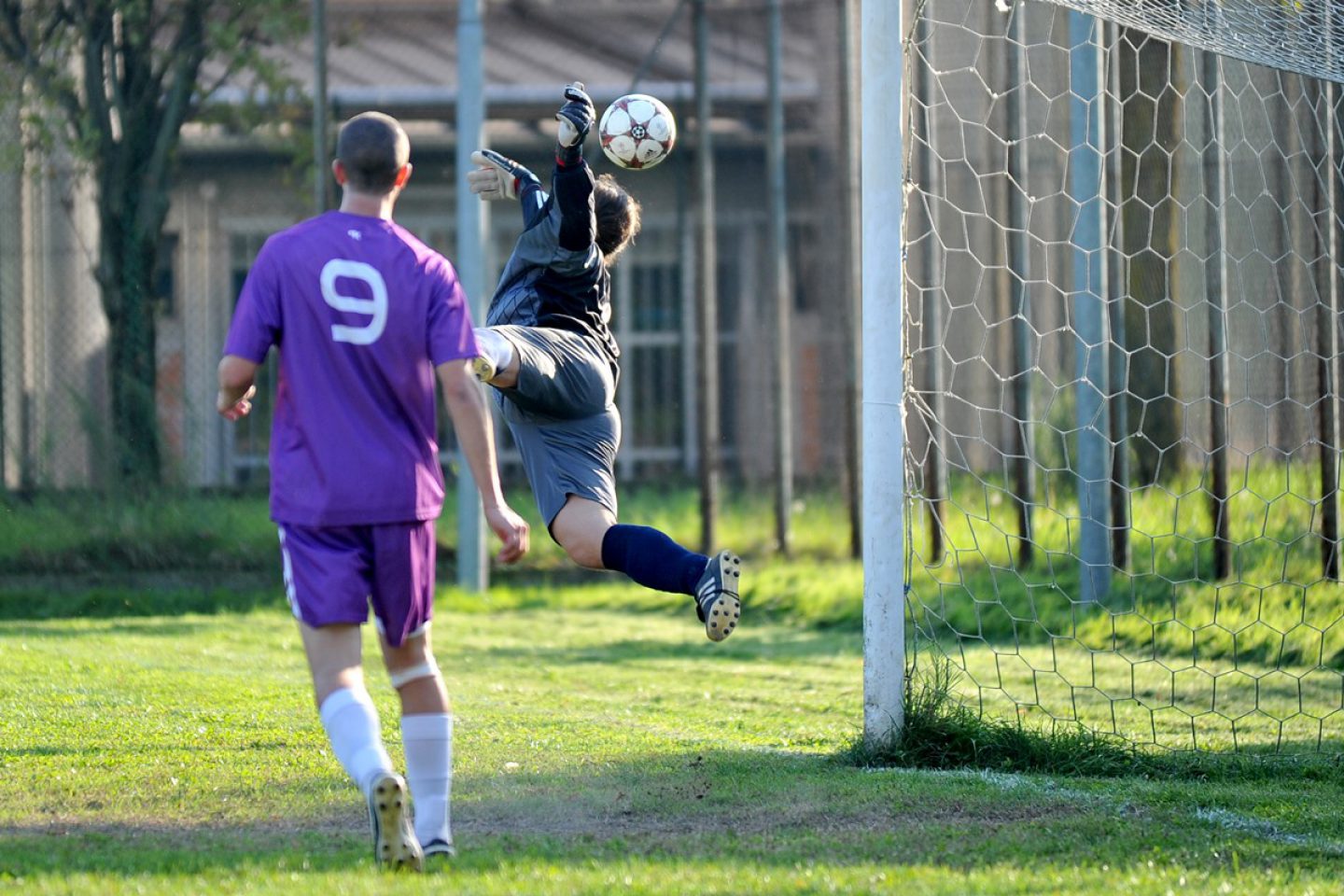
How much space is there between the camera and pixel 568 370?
18.1 feet

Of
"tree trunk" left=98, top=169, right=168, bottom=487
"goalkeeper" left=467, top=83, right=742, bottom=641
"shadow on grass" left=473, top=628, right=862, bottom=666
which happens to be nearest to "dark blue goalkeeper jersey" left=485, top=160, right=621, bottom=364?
"goalkeeper" left=467, top=83, right=742, bottom=641

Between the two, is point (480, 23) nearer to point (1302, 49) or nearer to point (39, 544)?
point (39, 544)

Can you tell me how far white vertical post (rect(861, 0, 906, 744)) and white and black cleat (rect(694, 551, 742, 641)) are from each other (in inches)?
24.3

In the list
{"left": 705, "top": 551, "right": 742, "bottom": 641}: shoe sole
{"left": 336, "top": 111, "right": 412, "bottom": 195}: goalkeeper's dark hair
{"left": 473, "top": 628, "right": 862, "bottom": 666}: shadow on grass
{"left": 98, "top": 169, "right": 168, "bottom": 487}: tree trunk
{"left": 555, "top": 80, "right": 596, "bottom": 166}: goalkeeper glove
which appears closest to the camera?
{"left": 336, "top": 111, "right": 412, "bottom": 195}: goalkeeper's dark hair

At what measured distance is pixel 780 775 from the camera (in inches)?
203

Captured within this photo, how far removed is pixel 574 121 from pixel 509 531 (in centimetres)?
177

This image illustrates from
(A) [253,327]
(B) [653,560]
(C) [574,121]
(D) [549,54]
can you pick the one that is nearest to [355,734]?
(A) [253,327]

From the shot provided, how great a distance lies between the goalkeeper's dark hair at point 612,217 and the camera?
6.10 meters

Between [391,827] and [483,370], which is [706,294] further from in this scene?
[391,827]

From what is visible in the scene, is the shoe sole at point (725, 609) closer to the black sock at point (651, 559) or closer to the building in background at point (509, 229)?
the black sock at point (651, 559)

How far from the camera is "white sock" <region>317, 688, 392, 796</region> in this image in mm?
3732

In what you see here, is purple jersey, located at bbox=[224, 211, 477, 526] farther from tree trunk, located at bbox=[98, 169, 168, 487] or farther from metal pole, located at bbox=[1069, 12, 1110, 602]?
tree trunk, located at bbox=[98, 169, 168, 487]

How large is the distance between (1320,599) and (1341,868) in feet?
17.1

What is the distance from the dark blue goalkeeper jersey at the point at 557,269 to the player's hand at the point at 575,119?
0.25 metres
